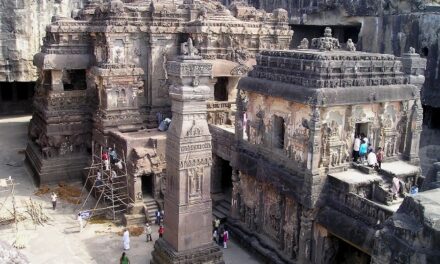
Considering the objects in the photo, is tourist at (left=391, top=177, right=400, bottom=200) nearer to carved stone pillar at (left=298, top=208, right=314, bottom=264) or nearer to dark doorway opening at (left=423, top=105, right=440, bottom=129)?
carved stone pillar at (left=298, top=208, right=314, bottom=264)

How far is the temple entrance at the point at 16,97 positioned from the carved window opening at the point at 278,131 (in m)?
24.6

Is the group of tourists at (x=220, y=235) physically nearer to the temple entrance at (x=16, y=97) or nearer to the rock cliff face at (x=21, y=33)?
the rock cliff face at (x=21, y=33)

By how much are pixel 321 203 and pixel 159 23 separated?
40.3ft

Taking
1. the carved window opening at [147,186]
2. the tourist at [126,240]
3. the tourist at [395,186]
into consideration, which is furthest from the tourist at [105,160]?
the tourist at [395,186]

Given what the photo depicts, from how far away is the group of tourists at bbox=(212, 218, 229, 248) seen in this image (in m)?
16.1

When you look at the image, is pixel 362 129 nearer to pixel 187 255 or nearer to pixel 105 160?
pixel 187 255

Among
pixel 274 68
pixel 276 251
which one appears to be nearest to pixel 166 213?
pixel 276 251

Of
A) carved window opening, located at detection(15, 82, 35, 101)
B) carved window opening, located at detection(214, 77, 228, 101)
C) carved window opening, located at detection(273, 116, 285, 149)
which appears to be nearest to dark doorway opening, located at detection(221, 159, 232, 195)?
carved window opening, located at detection(214, 77, 228, 101)

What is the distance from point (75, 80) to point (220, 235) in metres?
13.3

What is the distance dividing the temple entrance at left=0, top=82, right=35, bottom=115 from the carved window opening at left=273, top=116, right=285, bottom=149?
24.6 m

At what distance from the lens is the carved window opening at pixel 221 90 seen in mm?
23567

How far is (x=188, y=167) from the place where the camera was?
1299 cm

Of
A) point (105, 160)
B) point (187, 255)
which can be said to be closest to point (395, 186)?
point (187, 255)

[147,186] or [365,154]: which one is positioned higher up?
[365,154]
